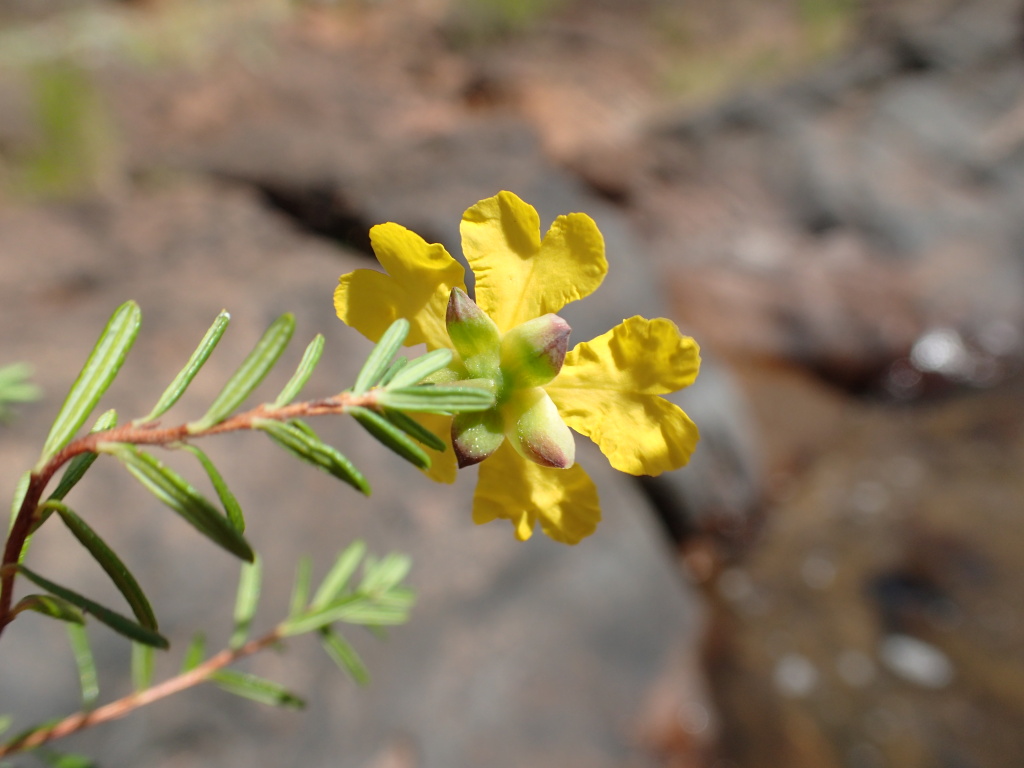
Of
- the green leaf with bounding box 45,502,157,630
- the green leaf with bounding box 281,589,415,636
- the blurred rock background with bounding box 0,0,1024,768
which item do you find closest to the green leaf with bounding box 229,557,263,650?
the green leaf with bounding box 281,589,415,636

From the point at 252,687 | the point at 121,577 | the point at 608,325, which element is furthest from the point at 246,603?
the point at 608,325

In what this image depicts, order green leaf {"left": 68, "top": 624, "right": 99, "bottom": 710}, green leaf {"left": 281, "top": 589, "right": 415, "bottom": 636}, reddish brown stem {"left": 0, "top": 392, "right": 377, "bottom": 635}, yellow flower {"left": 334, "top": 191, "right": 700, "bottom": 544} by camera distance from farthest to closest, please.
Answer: green leaf {"left": 281, "top": 589, "right": 415, "bottom": 636} → green leaf {"left": 68, "top": 624, "right": 99, "bottom": 710} → yellow flower {"left": 334, "top": 191, "right": 700, "bottom": 544} → reddish brown stem {"left": 0, "top": 392, "right": 377, "bottom": 635}

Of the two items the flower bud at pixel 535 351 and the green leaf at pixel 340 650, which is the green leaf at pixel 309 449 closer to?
the flower bud at pixel 535 351

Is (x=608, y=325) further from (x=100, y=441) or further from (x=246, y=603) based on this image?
(x=100, y=441)

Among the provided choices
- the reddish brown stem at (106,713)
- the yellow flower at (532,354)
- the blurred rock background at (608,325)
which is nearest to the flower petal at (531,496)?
the yellow flower at (532,354)

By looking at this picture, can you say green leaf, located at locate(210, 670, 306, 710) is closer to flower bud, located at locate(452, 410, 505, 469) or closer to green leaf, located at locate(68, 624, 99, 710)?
green leaf, located at locate(68, 624, 99, 710)

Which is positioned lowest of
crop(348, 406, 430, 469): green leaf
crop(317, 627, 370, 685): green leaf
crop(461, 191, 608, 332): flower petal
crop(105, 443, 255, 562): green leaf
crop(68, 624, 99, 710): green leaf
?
crop(317, 627, 370, 685): green leaf

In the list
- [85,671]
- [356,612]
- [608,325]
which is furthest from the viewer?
[608,325]

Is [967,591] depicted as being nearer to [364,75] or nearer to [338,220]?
[338,220]
